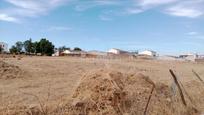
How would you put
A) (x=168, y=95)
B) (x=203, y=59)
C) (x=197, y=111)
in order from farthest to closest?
(x=203, y=59) → (x=168, y=95) → (x=197, y=111)

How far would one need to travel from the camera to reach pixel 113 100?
11125 mm

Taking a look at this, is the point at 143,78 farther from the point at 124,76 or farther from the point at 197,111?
the point at 197,111

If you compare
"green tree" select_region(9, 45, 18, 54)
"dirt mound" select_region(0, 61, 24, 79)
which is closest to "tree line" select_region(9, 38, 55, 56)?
"green tree" select_region(9, 45, 18, 54)

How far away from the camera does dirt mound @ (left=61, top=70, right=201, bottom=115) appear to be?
1049cm

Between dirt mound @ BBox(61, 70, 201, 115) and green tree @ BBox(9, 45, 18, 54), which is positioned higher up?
green tree @ BBox(9, 45, 18, 54)

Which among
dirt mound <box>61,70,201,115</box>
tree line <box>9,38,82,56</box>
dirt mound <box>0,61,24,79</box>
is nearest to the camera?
dirt mound <box>61,70,201,115</box>

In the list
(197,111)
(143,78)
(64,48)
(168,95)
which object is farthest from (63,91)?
(64,48)

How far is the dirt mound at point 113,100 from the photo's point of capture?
10.5 metres

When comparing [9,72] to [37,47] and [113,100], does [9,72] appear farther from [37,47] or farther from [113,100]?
[37,47]

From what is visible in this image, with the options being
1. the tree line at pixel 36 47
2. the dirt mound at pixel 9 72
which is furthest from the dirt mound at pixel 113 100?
the tree line at pixel 36 47

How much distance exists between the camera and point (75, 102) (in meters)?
10.4

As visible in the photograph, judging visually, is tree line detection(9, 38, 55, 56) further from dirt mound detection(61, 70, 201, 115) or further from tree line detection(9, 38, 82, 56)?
dirt mound detection(61, 70, 201, 115)

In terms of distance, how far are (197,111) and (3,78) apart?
1155 centimetres

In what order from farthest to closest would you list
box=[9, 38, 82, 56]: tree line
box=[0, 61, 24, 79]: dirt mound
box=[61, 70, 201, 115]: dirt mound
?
box=[9, 38, 82, 56]: tree line → box=[0, 61, 24, 79]: dirt mound → box=[61, 70, 201, 115]: dirt mound
